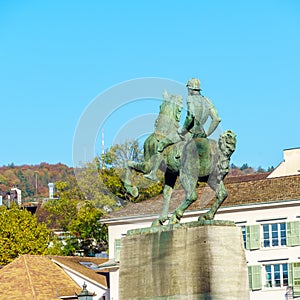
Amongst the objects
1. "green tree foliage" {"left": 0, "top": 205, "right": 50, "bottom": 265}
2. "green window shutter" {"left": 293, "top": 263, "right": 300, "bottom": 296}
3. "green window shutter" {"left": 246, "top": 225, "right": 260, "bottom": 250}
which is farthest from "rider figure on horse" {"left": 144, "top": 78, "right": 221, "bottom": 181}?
"green tree foliage" {"left": 0, "top": 205, "right": 50, "bottom": 265}

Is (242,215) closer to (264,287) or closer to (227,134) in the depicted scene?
(264,287)

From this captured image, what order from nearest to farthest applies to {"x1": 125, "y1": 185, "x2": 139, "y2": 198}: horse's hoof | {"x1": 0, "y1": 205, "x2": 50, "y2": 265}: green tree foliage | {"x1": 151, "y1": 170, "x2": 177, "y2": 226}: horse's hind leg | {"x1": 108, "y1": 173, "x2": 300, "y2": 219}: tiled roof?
1. {"x1": 151, "y1": 170, "x2": 177, "y2": 226}: horse's hind leg
2. {"x1": 125, "y1": 185, "x2": 139, "y2": 198}: horse's hoof
3. {"x1": 108, "y1": 173, "x2": 300, "y2": 219}: tiled roof
4. {"x1": 0, "y1": 205, "x2": 50, "y2": 265}: green tree foliage

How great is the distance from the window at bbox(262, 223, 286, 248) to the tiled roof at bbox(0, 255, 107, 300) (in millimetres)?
13801

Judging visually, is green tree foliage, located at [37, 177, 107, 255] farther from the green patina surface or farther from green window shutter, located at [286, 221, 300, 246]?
the green patina surface

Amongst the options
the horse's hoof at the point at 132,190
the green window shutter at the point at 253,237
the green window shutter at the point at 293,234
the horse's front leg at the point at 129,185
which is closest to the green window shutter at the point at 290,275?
the green window shutter at the point at 293,234

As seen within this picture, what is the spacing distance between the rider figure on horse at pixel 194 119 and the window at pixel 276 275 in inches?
1387

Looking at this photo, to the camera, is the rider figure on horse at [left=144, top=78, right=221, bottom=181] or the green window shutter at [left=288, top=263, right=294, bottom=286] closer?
the rider figure on horse at [left=144, top=78, right=221, bottom=181]

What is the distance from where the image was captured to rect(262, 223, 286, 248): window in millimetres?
59750

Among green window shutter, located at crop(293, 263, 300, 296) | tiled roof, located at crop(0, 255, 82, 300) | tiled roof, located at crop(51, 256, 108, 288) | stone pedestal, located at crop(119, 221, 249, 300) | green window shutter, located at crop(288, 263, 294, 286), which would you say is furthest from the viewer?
tiled roof, located at crop(51, 256, 108, 288)

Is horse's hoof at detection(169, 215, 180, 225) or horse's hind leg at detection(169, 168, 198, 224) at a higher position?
horse's hind leg at detection(169, 168, 198, 224)

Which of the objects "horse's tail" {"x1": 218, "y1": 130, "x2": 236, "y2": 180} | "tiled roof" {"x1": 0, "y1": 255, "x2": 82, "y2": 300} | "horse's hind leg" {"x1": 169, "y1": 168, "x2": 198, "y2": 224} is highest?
"tiled roof" {"x1": 0, "y1": 255, "x2": 82, "y2": 300}

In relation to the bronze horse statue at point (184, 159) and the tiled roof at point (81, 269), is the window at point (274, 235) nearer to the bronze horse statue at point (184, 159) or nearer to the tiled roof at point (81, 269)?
the tiled roof at point (81, 269)

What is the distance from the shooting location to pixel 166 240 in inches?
963

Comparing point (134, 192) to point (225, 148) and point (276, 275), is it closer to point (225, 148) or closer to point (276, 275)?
point (225, 148)
